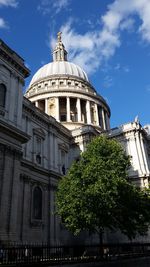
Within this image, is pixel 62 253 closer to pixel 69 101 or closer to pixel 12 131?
pixel 12 131

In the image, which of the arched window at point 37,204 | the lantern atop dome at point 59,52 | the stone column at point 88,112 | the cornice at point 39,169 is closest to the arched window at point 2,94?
the cornice at point 39,169

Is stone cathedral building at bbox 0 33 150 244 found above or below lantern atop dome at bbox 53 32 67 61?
below

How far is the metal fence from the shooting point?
15.1 meters

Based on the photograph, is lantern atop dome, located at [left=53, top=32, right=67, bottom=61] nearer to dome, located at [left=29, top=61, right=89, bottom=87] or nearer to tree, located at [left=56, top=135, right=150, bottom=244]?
dome, located at [left=29, top=61, right=89, bottom=87]

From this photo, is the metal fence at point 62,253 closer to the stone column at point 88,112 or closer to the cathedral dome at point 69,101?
the cathedral dome at point 69,101

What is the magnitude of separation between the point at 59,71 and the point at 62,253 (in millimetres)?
54074

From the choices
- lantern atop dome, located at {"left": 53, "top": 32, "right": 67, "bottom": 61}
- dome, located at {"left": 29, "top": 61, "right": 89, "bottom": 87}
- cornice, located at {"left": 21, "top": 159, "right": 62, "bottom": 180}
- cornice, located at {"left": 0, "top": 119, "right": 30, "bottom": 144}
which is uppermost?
Result: lantern atop dome, located at {"left": 53, "top": 32, "right": 67, "bottom": 61}

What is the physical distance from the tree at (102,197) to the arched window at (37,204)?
679cm

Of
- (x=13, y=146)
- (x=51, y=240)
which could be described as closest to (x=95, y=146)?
(x=13, y=146)

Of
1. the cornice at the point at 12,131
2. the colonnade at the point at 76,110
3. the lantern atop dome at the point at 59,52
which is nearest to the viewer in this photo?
the cornice at the point at 12,131

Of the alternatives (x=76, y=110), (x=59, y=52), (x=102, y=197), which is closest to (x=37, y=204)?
(x=102, y=197)

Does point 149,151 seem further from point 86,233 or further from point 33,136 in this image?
point 33,136

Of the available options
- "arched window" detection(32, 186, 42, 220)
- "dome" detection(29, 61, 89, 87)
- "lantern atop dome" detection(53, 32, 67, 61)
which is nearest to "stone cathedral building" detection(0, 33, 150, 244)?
"arched window" detection(32, 186, 42, 220)

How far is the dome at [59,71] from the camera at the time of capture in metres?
66.4
